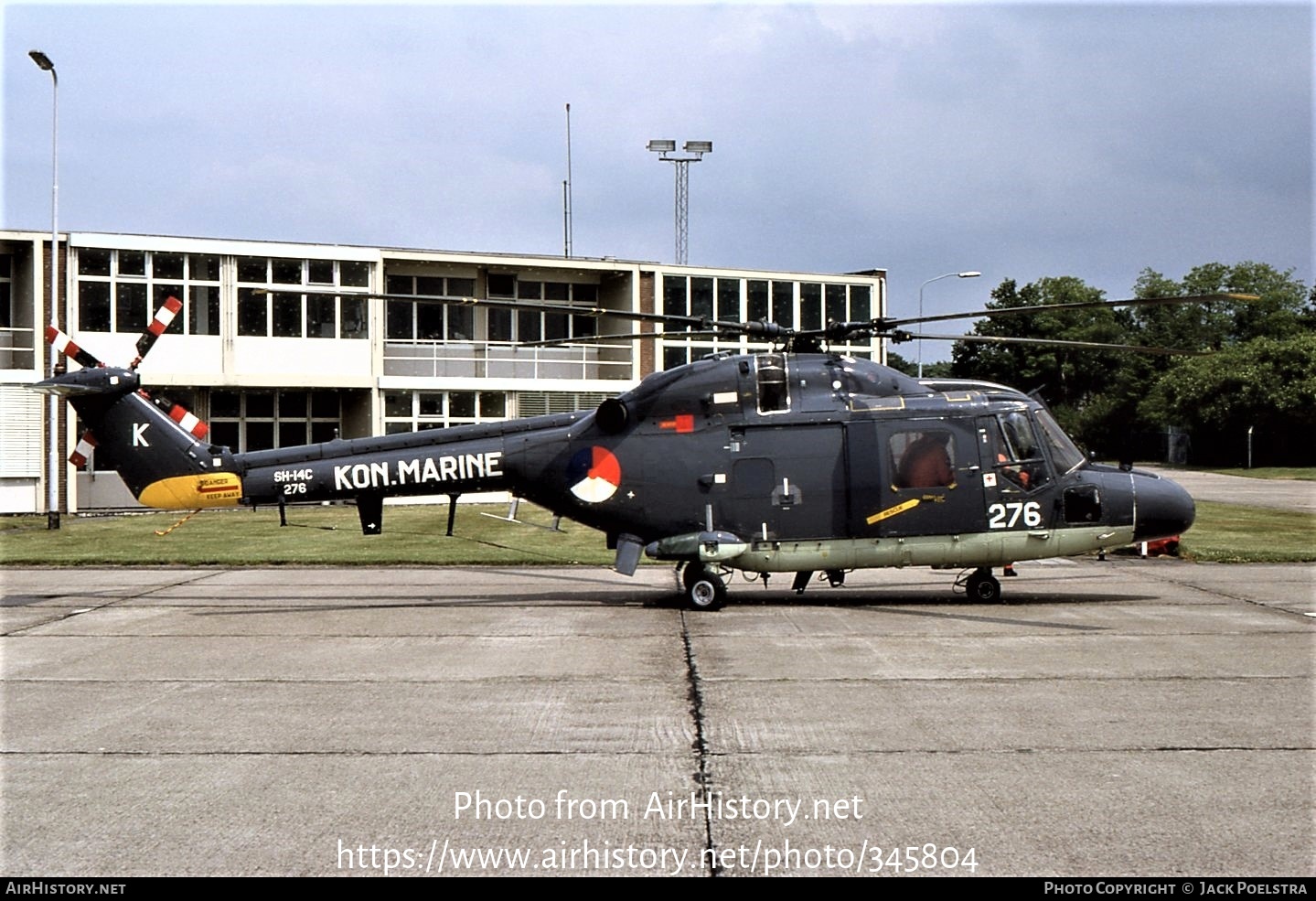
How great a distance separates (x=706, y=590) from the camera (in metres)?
15.4

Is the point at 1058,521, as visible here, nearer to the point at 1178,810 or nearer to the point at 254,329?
the point at 1178,810

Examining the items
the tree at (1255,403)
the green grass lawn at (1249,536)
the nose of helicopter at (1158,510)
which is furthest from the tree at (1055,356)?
the nose of helicopter at (1158,510)

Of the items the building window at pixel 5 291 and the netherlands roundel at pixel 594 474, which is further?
the building window at pixel 5 291

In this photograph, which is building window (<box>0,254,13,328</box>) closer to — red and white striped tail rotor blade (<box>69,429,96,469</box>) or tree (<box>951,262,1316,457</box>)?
red and white striped tail rotor blade (<box>69,429,96,469</box>)

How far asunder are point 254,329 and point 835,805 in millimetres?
32428

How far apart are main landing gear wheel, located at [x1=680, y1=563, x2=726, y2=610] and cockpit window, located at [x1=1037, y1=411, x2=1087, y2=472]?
464 centimetres

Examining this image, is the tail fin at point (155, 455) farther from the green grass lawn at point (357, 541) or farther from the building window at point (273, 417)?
the building window at point (273, 417)

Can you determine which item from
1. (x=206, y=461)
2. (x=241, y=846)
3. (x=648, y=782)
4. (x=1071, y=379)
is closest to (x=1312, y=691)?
(x=648, y=782)

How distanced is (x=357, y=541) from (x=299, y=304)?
43.7 ft

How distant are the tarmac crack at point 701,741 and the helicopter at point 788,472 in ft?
8.28

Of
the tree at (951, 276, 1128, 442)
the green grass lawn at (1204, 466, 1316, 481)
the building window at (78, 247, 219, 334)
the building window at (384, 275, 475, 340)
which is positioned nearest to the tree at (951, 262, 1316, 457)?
the tree at (951, 276, 1128, 442)

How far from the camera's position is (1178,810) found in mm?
6590

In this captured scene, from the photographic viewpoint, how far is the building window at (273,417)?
121 feet

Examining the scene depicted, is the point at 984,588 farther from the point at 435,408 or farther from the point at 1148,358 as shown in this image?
the point at 1148,358
